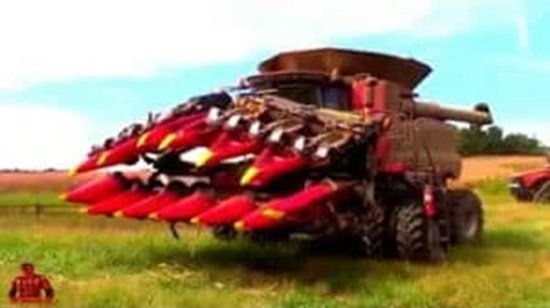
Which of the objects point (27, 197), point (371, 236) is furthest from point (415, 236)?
point (27, 197)

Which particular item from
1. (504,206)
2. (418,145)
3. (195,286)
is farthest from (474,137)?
(195,286)

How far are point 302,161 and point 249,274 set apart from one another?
1.67 metres

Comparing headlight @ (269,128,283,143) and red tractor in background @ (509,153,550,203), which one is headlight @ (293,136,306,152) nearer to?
headlight @ (269,128,283,143)

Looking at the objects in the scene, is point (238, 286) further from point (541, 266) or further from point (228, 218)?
point (541, 266)

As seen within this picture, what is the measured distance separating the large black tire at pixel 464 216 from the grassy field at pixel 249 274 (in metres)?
0.40

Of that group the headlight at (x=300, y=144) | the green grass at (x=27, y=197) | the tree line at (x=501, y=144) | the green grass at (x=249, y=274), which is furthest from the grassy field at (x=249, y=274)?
the tree line at (x=501, y=144)

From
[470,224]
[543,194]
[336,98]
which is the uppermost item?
[336,98]

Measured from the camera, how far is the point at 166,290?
12.9 metres

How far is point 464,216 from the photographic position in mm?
20844

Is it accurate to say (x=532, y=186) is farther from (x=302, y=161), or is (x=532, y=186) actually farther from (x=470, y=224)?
(x=302, y=161)

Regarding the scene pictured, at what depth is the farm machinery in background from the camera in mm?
14633

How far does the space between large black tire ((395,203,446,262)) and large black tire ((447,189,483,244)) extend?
2924mm

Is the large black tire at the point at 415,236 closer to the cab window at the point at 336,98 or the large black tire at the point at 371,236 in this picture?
the large black tire at the point at 371,236

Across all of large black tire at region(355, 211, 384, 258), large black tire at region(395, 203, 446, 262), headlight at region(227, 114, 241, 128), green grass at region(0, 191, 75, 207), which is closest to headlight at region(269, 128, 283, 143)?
headlight at region(227, 114, 241, 128)
